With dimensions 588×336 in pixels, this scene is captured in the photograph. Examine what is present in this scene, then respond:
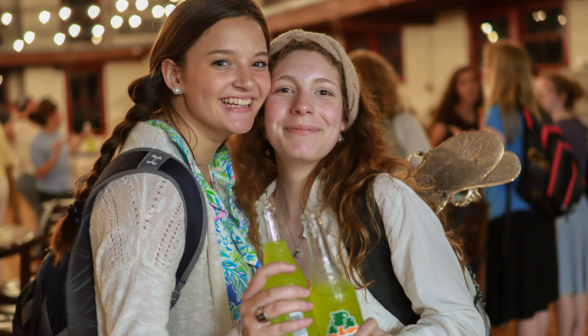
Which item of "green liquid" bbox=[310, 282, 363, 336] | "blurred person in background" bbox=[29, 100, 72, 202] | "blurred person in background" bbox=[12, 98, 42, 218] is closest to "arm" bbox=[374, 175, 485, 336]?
"green liquid" bbox=[310, 282, 363, 336]

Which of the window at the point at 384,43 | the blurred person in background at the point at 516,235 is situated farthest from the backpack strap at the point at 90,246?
the window at the point at 384,43

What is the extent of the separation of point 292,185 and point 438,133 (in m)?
2.43

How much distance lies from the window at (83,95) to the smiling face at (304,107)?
52.4ft

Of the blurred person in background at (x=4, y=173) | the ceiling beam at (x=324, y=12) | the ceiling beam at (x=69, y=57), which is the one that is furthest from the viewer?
the ceiling beam at (x=69, y=57)

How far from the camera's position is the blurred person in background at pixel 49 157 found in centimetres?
569

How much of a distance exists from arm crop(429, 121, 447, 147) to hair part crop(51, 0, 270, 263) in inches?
100

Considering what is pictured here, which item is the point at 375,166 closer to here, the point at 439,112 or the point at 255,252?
the point at 255,252

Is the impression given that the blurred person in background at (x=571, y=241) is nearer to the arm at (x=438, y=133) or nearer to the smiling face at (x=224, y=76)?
the arm at (x=438, y=133)

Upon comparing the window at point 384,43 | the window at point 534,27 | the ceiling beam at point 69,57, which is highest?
the ceiling beam at point 69,57

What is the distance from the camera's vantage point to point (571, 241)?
12.2 ft

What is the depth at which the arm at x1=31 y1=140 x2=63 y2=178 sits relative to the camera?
18.5 ft

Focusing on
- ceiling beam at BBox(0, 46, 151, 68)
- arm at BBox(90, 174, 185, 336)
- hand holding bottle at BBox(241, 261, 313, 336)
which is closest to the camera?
hand holding bottle at BBox(241, 261, 313, 336)

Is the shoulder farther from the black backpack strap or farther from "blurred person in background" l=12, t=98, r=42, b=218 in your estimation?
"blurred person in background" l=12, t=98, r=42, b=218

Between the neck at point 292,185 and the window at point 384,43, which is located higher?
the window at point 384,43
